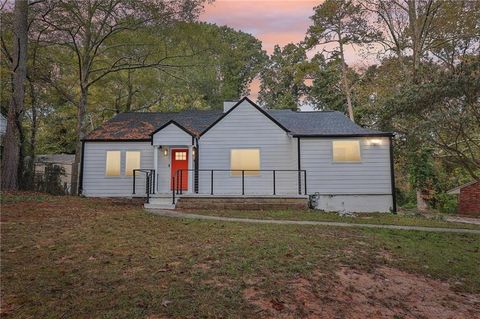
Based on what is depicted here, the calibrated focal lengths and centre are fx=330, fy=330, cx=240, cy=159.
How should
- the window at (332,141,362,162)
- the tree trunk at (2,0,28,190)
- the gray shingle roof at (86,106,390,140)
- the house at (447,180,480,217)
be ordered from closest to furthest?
the tree trunk at (2,0,28,190)
the window at (332,141,362,162)
the gray shingle roof at (86,106,390,140)
the house at (447,180,480,217)

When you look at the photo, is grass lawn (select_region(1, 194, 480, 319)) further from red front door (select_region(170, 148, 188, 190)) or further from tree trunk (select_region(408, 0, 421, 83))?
tree trunk (select_region(408, 0, 421, 83))

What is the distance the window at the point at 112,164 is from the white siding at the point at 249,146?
4277 mm

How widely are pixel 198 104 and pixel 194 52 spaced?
12.2 metres

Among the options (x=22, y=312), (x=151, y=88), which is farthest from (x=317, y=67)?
(x=22, y=312)

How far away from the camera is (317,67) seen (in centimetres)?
2917

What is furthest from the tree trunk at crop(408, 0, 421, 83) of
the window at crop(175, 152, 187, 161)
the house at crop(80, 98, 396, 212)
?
the window at crop(175, 152, 187, 161)

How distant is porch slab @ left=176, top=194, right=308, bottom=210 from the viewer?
12945mm

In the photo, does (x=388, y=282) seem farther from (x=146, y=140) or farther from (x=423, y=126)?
(x=146, y=140)

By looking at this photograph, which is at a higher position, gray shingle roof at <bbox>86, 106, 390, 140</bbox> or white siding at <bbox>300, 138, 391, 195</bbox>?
gray shingle roof at <bbox>86, 106, 390, 140</bbox>

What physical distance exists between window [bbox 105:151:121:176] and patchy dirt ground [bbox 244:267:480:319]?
13.3 meters

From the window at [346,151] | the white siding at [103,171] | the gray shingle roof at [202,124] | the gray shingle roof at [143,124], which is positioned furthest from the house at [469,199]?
the white siding at [103,171]

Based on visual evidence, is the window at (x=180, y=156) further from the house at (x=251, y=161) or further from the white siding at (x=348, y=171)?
the white siding at (x=348, y=171)

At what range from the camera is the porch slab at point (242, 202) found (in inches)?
510

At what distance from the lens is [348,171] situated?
49.0 feet
